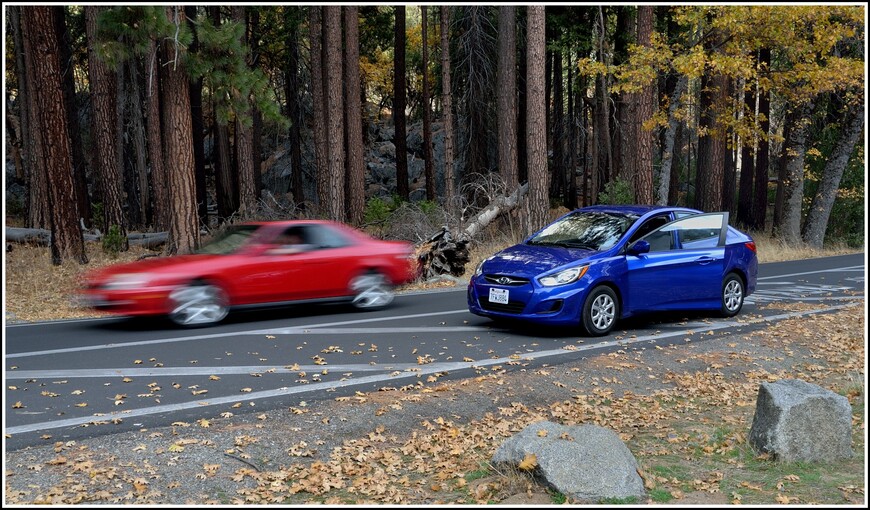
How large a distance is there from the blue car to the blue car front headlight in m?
0.01

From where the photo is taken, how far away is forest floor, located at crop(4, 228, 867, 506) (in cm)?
566

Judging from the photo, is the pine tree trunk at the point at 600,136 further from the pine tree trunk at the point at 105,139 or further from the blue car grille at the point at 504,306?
the blue car grille at the point at 504,306

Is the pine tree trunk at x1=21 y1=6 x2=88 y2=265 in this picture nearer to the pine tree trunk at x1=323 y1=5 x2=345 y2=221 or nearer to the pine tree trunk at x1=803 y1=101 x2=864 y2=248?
the pine tree trunk at x1=323 y1=5 x2=345 y2=221

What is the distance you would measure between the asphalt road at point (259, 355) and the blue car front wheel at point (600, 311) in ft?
0.67

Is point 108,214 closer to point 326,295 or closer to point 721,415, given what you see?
point 326,295

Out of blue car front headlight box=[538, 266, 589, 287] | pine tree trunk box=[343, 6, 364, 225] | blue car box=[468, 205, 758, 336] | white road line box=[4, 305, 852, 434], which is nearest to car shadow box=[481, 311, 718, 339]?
blue car box=[468, 205, 758, 336]

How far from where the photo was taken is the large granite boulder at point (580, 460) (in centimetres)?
554

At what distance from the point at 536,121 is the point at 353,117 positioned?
7641 millimetres

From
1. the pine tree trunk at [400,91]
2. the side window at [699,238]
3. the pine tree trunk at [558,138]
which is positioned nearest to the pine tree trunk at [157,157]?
the pine tree trunk at [400,91]

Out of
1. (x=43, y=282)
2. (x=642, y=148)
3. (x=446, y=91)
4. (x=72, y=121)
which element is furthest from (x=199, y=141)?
(x=642, y=148)

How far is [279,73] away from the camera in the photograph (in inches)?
1631

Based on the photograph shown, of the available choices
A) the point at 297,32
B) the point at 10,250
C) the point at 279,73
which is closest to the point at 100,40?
the point at 10,250

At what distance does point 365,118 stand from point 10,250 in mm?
27623

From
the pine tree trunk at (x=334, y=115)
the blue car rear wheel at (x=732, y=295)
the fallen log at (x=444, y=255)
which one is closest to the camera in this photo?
the blue car rear wheel at (x=732, y=295)
